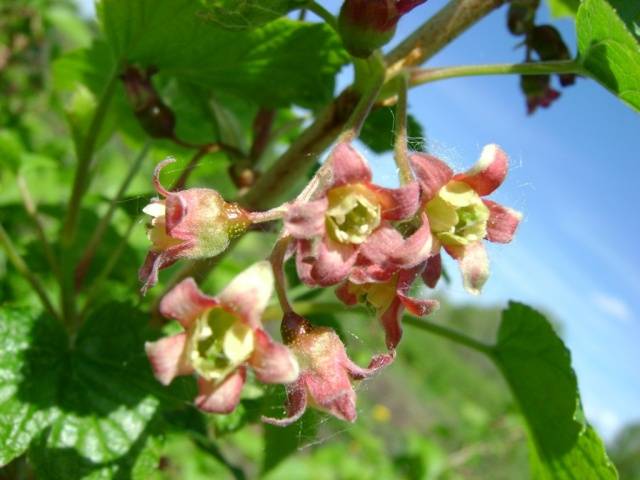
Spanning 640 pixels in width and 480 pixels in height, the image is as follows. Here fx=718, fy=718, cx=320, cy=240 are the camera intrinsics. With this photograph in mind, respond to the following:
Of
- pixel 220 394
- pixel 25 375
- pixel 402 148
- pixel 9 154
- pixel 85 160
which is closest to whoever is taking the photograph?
pixel 220 394

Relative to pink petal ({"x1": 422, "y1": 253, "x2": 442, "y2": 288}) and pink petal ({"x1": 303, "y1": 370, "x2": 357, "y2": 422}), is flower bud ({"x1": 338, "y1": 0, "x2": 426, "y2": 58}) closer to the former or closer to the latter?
pink petal ({"x1": 422, "y1": 253, "x2": 442, "y2": 288})

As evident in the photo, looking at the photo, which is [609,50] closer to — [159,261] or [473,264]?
[473,264]

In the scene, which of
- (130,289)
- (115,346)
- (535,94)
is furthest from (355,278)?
(130,289)

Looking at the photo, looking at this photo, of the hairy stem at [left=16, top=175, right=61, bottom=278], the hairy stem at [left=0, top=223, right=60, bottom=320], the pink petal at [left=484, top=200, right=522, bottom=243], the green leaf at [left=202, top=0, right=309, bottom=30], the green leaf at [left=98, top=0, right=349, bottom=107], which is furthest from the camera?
the hairy stem at [left=16, top=175, right=61, bottom=278]

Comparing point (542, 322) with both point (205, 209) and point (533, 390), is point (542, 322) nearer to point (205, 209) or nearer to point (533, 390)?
point (533, 390)

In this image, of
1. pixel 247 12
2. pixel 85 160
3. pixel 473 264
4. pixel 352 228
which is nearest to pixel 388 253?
pixel 352 228

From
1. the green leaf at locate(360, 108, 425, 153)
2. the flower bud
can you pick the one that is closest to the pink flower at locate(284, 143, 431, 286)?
the flower bud
